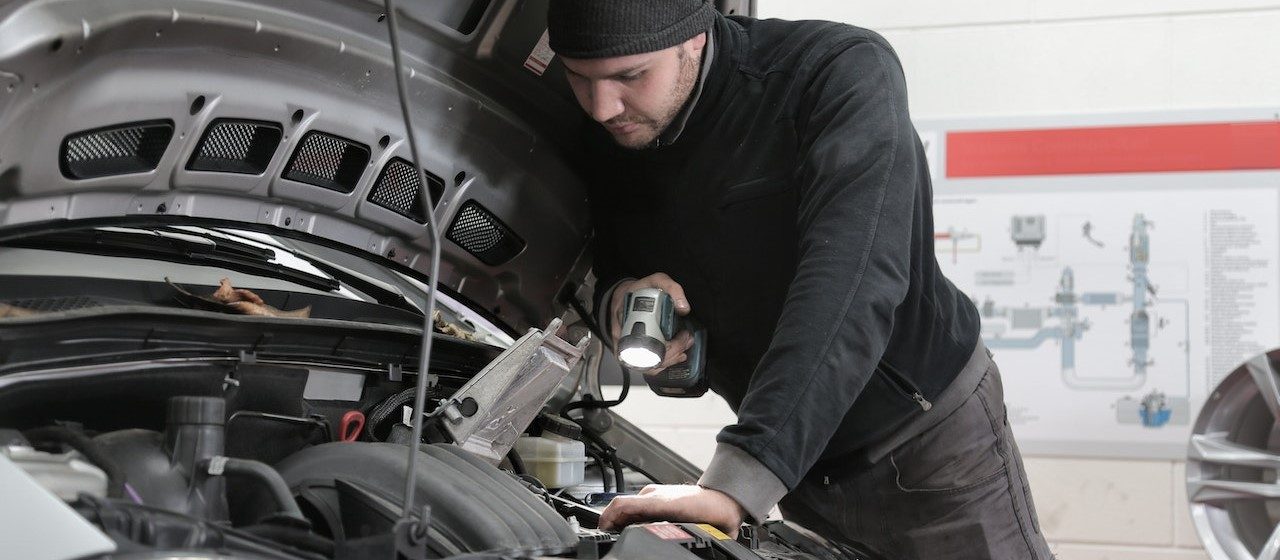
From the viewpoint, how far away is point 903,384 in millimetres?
1623

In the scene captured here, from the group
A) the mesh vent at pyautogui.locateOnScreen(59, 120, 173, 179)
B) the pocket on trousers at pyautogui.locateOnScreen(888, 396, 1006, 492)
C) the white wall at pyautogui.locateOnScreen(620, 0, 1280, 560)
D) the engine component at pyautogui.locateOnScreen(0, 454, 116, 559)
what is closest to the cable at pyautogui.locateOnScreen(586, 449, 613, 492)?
the pocket on trousers at pyautogui.locateOnScreen(888, 396, 1006, 492)

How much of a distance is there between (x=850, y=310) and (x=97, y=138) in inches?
31.8

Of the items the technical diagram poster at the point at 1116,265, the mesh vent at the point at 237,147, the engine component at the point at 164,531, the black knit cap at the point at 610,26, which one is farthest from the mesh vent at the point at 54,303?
the technical diagram poster at the point at 1116,265

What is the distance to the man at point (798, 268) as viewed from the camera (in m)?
1.21

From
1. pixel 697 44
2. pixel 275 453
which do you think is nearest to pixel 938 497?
pixel 697 44

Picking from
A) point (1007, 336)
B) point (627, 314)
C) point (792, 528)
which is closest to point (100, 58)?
point (627, 314)

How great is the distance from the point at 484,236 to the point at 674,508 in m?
0.60

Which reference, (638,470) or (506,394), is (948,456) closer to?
(638,470)

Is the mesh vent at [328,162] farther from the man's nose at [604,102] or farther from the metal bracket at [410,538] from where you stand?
the metal bracket at [410,538]

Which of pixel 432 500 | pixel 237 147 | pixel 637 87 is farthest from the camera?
pixel 637 87

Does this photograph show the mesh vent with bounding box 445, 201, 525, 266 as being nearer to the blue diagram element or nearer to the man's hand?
the man's hand

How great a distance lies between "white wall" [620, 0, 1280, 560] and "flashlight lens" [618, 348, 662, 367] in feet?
7.50

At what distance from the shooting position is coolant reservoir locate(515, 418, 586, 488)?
154cm

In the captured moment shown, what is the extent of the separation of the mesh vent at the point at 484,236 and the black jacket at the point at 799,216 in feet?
0.54
